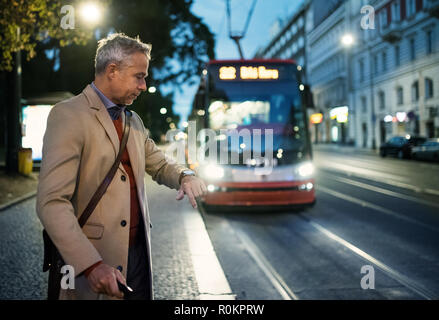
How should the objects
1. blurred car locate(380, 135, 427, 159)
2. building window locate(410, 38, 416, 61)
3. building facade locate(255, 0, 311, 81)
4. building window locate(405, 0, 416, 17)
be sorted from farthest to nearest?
building facade locate(255, 0, 311, 81) → building window locate(410, 38, 416, 61) → building window locate(405, 0, 416, 17) → blurred car locate(380, 135, 427, 159)

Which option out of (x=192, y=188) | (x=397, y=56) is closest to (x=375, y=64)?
(x=397, y=56)

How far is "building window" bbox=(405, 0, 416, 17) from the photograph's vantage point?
3381 cm

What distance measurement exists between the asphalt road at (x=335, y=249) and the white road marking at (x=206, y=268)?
251 millimetres

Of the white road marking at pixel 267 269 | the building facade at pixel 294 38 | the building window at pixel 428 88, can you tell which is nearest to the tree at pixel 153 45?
the white road marking at pixel 267 269

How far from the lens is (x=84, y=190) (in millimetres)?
1879

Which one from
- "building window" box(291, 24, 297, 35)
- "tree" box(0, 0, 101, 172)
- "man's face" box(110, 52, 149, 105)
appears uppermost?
"building window" box(291, 24, 297, 35)

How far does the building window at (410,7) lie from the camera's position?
33812 millimetres

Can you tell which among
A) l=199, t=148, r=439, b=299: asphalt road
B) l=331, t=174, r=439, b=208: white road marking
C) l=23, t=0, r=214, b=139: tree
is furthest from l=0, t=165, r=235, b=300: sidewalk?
l=23, t=0, r=214, b=139: tree

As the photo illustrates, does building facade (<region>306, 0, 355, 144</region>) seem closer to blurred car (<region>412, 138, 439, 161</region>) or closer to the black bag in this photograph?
blurred car (<region>412, 138, 439, 161</region>)

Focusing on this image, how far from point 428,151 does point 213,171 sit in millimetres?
19726

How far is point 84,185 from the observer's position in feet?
6.15

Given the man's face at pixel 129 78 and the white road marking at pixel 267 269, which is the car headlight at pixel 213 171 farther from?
the man's face at pixel 129 78
